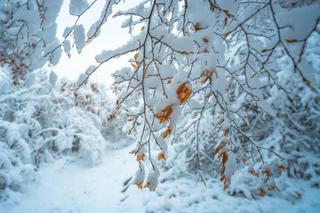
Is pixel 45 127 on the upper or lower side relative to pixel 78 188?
upper

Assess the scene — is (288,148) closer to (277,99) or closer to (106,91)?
(277,99)

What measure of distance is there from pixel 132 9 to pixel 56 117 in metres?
9.01

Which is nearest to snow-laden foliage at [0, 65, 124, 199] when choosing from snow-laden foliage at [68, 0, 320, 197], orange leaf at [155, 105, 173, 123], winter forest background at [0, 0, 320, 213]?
winter forest background at [0, 0, 320, 213]

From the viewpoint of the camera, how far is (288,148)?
4977 mm

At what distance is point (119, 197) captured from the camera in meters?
5.70

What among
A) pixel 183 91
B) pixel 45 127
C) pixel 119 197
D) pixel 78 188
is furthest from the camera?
pixel 45 127

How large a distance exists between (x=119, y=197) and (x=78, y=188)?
1.56m

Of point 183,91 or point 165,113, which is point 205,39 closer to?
point 183,91

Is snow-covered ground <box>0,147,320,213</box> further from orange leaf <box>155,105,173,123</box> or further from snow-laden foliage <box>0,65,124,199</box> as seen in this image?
orange leaf <box>155,105,173,123</box>

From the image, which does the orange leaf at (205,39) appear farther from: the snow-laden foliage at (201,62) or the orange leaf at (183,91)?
the orange leaf at (183,91)

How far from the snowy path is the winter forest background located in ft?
0.15

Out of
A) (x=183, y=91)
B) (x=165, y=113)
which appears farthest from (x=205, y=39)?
(x=165, y=113)

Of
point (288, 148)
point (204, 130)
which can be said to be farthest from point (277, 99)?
point (204, 130)

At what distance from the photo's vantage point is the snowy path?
550 centimetres
